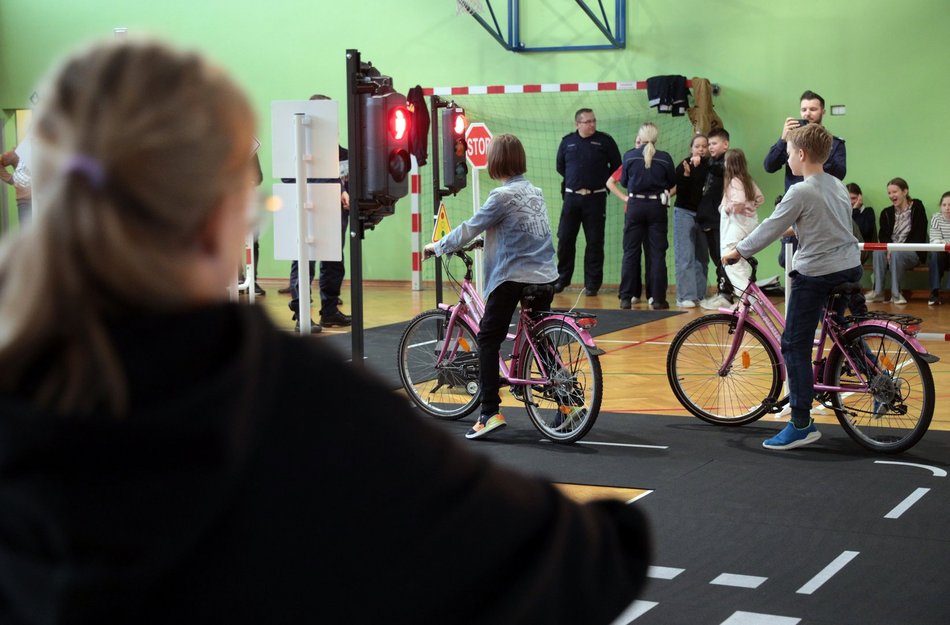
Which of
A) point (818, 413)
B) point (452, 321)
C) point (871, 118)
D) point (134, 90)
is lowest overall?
point (818, 413)

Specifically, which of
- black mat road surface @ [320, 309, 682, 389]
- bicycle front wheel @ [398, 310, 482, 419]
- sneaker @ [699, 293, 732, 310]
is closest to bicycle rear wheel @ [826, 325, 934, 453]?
bicycle front wheel @ [398, 310, 482, 419]

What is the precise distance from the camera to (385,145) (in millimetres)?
6074

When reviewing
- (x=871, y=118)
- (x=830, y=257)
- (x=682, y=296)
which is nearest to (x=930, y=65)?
(x=871, y=118)

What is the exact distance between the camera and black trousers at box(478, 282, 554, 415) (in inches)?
240

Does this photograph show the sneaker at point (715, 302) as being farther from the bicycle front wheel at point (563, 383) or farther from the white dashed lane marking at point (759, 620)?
the white dashed lane marking at point (759, 620)

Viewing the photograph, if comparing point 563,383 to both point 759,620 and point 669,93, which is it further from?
point 669,93

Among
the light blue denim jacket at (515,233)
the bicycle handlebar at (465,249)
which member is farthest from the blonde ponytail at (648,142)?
the light blue denim jacket at (515,233)

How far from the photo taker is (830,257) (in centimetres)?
570

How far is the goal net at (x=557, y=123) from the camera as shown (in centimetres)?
1466

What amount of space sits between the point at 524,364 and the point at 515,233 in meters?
0.72

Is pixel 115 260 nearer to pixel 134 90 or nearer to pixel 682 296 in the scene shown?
pixel 134 90

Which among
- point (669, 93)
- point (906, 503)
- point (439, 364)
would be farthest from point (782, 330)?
point (669, 93)

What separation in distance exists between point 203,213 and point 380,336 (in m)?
9.37

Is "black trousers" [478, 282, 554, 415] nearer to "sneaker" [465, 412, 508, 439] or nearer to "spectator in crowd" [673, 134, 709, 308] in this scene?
"sneaker" [465, 412, 508, 439]
